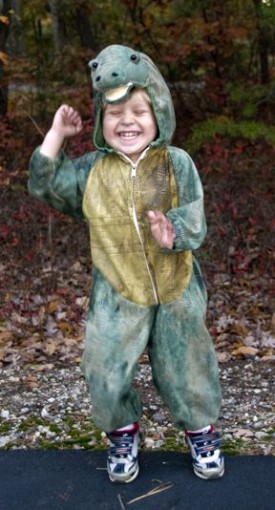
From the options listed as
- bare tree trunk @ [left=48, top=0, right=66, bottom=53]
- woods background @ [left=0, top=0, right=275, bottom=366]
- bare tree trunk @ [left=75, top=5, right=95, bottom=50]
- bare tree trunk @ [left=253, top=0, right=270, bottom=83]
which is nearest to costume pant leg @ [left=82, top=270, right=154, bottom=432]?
woods background @ [left=0, top=0, right=275, bottom=366]

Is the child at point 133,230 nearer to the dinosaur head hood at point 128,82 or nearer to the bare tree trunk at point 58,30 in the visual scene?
the dinosaur head hood at point 128,82

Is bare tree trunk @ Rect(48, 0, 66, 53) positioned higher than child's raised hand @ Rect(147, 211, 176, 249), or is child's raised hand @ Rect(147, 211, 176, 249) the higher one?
bare tree trunk @ Rect(48, 0, 66, 53)

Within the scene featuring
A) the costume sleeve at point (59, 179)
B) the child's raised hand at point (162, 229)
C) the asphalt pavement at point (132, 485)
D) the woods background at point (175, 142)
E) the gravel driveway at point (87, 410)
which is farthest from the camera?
the woods background at point (175, 142)

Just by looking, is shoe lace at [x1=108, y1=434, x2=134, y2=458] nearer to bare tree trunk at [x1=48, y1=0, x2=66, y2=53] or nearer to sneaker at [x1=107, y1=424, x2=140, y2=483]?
sneaker at [x1=107, y1=424, x2=140, y2=483]

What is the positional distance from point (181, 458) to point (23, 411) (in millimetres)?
963

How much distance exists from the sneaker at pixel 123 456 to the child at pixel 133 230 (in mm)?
140

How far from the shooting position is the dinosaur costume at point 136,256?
3.14 metres

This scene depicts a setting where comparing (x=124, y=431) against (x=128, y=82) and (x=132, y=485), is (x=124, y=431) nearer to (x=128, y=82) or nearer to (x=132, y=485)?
(x=132, y=485)

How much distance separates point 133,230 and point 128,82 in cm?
55

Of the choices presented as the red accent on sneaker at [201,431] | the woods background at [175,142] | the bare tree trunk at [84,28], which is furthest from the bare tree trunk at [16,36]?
the red accent on sneaker at [201,431]

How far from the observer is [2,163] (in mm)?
7488

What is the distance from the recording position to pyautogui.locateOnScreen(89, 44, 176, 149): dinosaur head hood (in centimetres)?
304

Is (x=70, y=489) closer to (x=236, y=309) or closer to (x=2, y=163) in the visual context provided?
(x=236, y=309)

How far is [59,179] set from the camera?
3.21 metres
